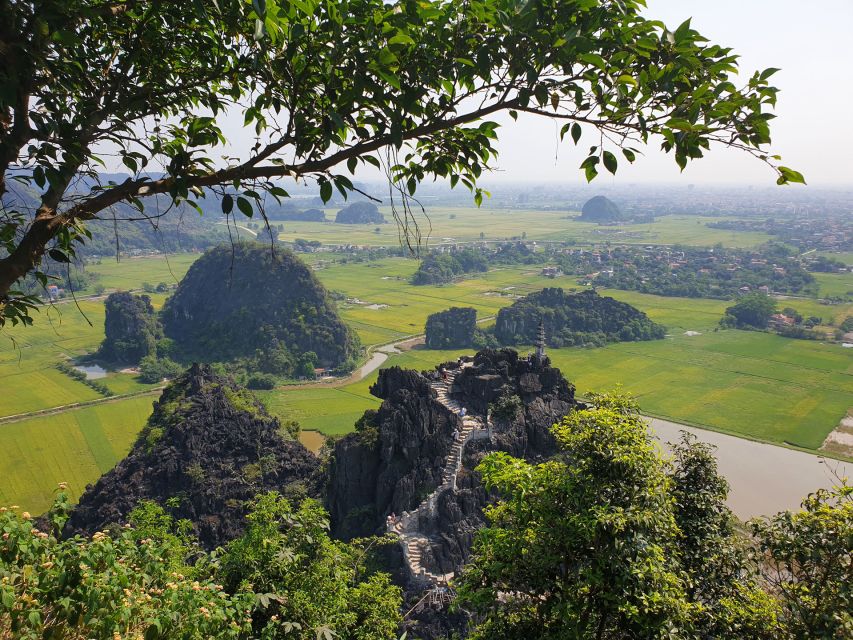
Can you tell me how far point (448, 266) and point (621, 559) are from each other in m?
81.8

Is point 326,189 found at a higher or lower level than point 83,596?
higher

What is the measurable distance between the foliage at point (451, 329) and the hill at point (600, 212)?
127898 millimetres

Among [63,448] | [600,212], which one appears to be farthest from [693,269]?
[600,212]

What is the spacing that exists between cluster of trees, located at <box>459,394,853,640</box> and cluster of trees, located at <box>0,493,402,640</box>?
213cm

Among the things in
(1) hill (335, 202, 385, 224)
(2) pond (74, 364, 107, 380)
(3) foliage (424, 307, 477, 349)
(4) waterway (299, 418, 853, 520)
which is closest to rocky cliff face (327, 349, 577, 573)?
(4) waterway (299, 418, 853, 520)

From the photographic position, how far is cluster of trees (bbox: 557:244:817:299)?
2899 inches

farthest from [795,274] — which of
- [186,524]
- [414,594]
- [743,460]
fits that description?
[186,524]

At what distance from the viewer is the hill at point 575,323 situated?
52.7 m

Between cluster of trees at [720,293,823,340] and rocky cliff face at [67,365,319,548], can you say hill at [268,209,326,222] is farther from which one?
rocky cliff face at [67,365,319,548]

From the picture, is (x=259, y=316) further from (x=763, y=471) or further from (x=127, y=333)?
(x=763, y=471)

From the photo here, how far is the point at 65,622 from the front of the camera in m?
3.91

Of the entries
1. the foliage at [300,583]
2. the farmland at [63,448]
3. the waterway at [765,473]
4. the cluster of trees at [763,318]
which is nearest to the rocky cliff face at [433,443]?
the waterway at [765,473]

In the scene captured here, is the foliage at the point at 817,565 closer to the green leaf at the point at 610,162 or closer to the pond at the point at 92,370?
the green leaf at the point at 610,162

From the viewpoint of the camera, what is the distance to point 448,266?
85938mm
